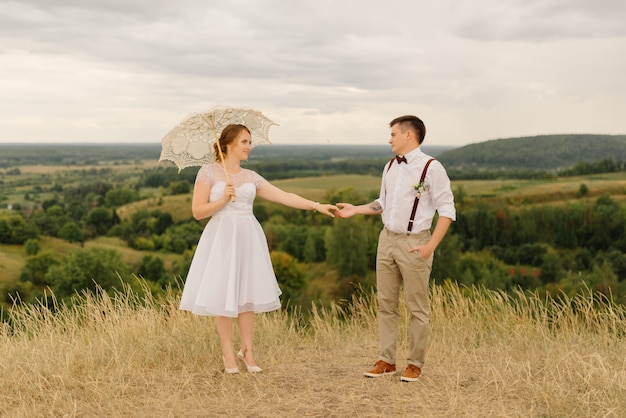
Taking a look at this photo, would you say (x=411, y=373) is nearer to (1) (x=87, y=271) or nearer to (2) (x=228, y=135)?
(2) (x=228, y=135)

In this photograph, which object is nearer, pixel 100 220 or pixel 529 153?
pixel 100 220

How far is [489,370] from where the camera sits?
5828 millimetres

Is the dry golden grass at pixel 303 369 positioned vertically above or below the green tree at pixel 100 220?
above

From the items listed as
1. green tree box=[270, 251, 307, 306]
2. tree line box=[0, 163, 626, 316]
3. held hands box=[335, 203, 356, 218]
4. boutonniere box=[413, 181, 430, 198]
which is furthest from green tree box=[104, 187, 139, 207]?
boutonniere box=[413, 181, 430, 198]

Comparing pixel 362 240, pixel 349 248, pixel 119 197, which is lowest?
pixel 349 248

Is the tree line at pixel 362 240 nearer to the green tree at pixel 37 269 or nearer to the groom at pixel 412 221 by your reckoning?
the green tree at pixel 37 269

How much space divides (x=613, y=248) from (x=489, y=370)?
298ft

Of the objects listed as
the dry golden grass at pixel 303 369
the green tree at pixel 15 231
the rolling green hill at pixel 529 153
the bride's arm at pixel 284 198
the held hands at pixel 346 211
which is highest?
the rolling green hill at pixel 529 153

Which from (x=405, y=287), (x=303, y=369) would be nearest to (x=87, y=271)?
(x=303, y=369)

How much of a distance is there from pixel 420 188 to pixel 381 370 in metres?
1.76

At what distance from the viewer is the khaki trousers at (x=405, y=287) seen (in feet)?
17.6

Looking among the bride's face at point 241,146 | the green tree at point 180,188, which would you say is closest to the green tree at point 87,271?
the bride's face at point 241,146

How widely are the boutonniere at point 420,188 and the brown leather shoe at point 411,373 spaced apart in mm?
1566

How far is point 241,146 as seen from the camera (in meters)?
5.85
